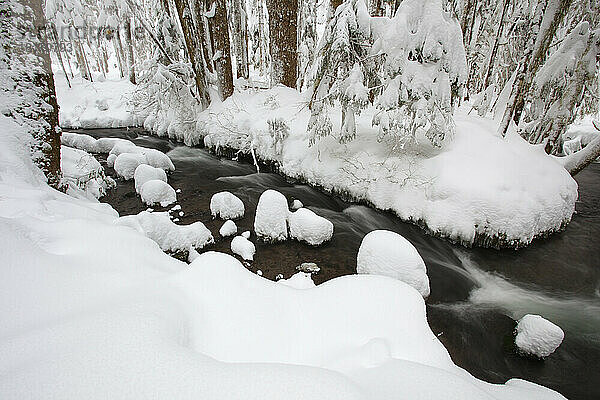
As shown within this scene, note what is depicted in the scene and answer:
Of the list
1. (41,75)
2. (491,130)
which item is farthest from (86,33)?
(491,130)

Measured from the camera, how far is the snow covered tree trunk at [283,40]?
398 inches

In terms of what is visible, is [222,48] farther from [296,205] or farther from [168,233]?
[168,233]

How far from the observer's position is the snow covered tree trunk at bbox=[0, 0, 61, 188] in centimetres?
346

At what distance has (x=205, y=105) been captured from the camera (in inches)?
462

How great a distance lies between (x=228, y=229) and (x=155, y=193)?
90.0 inches

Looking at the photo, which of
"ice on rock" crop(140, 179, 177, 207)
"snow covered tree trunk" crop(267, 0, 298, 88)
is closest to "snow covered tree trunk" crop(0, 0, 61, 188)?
"ice on rock" crop(140, 179, 177, 207)

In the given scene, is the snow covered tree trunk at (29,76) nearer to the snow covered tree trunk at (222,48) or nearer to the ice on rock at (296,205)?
the ice on rock at (296,205)

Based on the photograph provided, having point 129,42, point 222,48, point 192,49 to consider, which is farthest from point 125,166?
point 129,42

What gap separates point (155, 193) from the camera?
625 cm

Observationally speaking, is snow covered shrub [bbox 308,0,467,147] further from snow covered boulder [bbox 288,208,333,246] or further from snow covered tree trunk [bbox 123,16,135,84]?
snow covered tree trunk [bbox 123,16,135,84]

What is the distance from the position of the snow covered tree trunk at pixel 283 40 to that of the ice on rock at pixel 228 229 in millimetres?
8217

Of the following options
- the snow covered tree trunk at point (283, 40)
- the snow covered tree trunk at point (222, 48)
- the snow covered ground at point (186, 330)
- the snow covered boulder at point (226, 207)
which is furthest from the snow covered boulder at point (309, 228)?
the snow covered tree trunk at point (222, 48)

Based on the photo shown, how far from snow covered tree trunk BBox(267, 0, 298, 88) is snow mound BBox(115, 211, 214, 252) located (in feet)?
28.8

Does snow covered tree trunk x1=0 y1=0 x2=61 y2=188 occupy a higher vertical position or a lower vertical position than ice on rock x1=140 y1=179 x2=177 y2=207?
higher
